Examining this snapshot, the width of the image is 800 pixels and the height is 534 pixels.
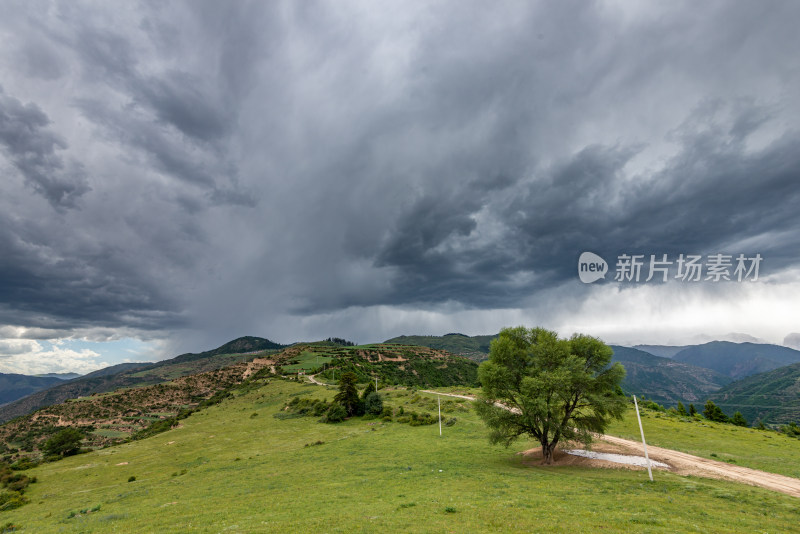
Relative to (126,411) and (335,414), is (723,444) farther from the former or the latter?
(126,411)

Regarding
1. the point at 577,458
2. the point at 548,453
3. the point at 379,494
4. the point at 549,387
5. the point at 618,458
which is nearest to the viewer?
the point at 379,494

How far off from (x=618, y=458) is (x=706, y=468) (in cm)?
760

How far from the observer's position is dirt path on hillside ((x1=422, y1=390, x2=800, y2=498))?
29.0 meters

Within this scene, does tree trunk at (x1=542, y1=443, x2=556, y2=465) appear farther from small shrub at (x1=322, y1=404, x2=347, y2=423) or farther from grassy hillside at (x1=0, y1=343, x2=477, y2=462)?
grassy hillside at (x1=0, y1=343, x2=477, y2=462)

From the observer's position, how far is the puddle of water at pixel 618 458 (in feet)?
116

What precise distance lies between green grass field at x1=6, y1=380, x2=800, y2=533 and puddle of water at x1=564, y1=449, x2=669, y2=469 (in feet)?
16.8

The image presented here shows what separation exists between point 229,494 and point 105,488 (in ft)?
87.0

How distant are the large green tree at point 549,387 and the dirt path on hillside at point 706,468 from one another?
5732mm

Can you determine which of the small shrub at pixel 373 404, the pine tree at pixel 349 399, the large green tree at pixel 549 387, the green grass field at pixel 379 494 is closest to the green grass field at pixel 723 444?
the green grass field at pixel 379 494

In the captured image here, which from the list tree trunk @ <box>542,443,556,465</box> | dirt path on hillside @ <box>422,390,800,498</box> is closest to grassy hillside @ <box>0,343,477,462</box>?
tree trunk @ <box>542,443,556,465</box>

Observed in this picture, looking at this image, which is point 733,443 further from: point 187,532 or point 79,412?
point 79,412

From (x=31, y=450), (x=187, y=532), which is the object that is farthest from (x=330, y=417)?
(x=31, y=450)

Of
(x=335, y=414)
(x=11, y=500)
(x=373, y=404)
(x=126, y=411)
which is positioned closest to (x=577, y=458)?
(x=373, y=404)

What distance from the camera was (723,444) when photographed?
47781 millimetres
